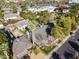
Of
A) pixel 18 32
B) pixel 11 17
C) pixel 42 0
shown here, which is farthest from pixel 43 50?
pixel 42 0

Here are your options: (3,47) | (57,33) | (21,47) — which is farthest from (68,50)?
(3,47)

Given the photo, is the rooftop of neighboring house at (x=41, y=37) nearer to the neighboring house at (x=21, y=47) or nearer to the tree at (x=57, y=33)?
the tree at (x=57, y=33)

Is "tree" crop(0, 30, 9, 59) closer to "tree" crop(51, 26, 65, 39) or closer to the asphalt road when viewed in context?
the asphalt road

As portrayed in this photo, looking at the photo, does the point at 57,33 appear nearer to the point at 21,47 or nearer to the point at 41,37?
the point at 41,37

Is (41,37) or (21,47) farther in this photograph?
(41,37)

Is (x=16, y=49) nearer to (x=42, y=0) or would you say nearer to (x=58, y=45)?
(x=58, y=45)
